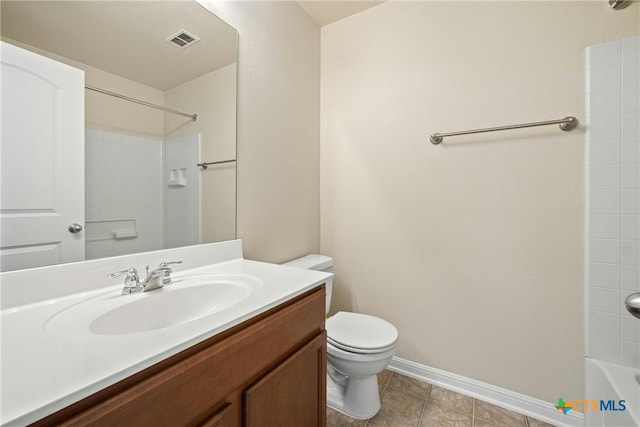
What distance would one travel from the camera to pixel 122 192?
3.14ft

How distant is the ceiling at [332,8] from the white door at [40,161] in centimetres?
144

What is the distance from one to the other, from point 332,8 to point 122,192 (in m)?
1.69

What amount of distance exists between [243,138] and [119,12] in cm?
62

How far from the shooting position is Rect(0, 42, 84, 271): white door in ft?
2.35

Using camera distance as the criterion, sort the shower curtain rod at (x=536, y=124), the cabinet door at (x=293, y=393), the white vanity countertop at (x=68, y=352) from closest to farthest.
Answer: the white vanity countertop at (x=68, y=352) → the cabinet door at (x=293, y=393) → the shower curtain rod at (x=536, y=124)

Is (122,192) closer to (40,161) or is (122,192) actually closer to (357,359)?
(40,161)


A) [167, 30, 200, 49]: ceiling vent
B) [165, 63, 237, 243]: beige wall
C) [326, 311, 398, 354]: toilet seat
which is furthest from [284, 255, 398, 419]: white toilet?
[167, 30, 200, 49]: ceiling vent

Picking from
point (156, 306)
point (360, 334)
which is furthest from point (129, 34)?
point (360, 334)

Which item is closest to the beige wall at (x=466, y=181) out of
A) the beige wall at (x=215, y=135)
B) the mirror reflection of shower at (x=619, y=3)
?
the mirror reflection of shower at (x=619, y=3)

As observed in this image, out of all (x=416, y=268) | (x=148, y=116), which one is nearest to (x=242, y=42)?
(x=148, y=116)

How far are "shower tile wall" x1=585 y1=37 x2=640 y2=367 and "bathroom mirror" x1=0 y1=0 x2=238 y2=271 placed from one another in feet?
5.45

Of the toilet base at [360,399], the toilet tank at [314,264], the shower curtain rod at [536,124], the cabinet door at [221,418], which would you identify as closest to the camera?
the cabinet door at [221,418]

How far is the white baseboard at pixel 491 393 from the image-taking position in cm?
130

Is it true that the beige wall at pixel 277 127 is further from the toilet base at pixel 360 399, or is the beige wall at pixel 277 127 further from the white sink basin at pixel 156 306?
the toilet base at pixel 360 399
